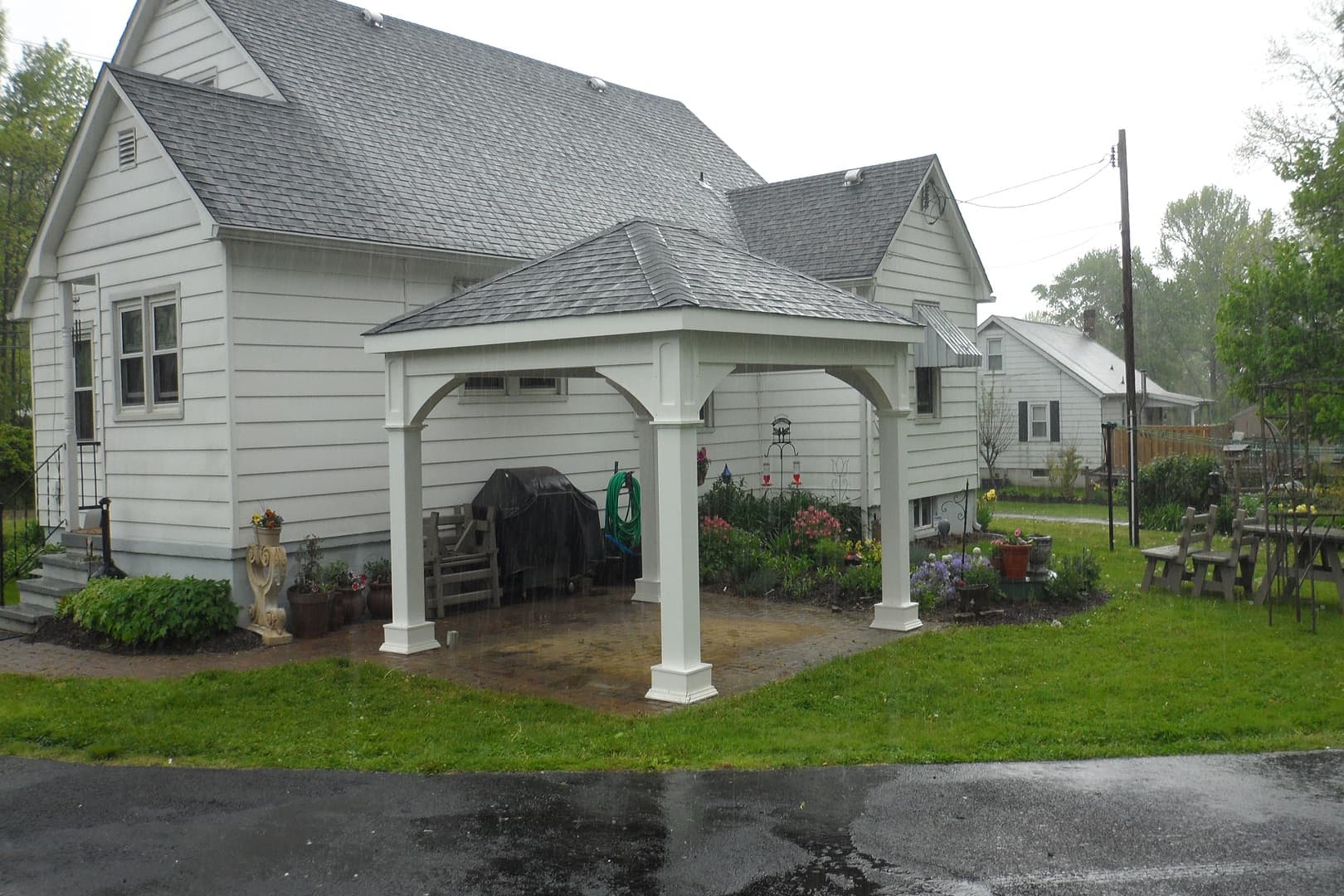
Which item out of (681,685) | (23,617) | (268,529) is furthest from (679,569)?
(23,617)

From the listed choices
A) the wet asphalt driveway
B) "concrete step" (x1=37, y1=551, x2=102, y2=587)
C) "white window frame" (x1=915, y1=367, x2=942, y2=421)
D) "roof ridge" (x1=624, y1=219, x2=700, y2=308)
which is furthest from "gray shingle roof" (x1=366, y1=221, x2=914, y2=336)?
"white window frame" (x1=915, y1=367, x2=942, y2=421)

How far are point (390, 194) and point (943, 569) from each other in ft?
25.3

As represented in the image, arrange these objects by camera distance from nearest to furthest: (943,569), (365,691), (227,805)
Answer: (227,805)
(365,691)
(943,569)

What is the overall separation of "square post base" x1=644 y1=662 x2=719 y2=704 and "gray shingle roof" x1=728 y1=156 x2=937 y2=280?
8808 millimetres

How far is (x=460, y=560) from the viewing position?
12289 millimetres

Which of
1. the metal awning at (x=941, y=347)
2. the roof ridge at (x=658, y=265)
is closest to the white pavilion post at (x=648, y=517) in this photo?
the roof ridge at (x=658, y=265)

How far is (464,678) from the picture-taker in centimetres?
916

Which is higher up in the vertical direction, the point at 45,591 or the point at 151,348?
the point at 151,348

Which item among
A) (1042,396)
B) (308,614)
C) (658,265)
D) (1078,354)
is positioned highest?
(1078,354)

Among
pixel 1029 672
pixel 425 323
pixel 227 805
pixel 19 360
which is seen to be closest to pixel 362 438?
pixel 425 323

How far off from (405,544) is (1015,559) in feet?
21.1

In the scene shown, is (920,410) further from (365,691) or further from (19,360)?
(19,360)

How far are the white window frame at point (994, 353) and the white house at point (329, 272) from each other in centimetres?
1981

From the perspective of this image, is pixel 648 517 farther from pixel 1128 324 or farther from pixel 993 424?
pixel 993 424
